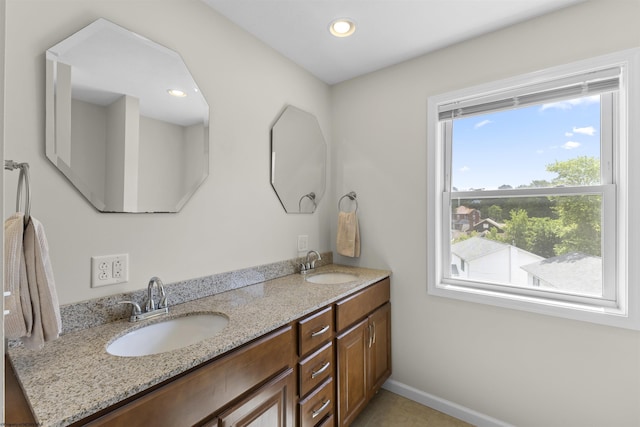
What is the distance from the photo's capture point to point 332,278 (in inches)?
83.0

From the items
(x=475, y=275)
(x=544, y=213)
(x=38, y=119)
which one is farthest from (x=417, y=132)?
(x=38, y=119)

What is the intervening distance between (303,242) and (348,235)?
351 millimetres

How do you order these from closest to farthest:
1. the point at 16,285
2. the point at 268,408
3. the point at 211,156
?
the point at 16,285 < the point at 268,408 < the point at 211,156

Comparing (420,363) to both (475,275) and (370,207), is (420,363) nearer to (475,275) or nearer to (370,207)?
(475,275)

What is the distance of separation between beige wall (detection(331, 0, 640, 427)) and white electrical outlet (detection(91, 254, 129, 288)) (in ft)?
5.07

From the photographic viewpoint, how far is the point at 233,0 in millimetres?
1474

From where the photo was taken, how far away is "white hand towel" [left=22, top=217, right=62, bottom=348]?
30.8 inches

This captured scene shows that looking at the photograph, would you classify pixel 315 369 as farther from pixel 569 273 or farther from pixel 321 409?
pixel 569 273

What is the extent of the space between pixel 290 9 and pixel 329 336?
173 centimetres

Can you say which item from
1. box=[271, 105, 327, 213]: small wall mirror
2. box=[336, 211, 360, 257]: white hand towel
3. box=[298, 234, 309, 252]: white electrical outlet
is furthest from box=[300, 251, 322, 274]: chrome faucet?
box=[271, 105, 327, 213]: small wall mirror

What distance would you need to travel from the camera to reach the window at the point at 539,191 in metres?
1.46

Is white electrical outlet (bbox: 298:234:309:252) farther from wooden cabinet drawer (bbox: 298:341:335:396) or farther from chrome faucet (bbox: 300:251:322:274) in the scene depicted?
wooden cabinet drawer (bbox: 298:341:335:396)

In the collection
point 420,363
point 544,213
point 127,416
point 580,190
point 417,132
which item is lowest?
point 420,363

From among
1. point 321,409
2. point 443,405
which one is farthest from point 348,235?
point 443,405
